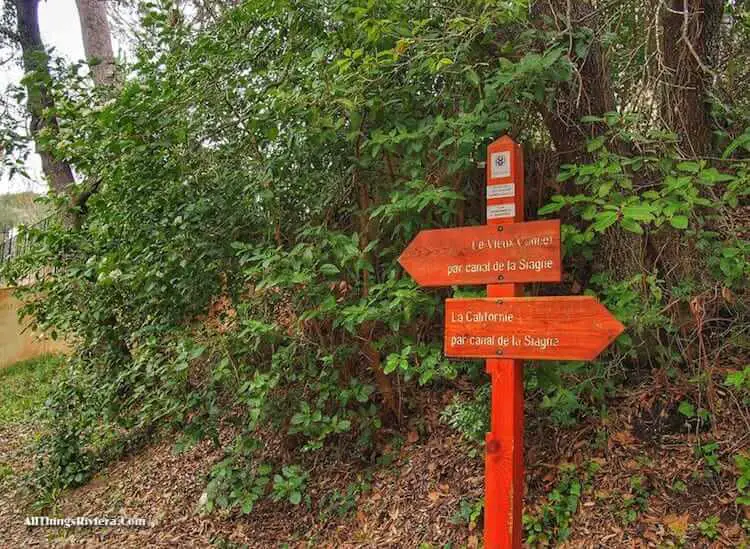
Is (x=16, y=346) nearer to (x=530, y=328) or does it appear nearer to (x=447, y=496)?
(x=447, y=496)

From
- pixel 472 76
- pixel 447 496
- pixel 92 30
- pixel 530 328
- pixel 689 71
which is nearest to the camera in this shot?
pixel 530 328

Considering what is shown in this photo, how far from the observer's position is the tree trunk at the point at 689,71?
3.34 meters

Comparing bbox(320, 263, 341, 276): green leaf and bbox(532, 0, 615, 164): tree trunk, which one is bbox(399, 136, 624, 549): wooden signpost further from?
bbox(532, 0, 615, 164): tree trunk

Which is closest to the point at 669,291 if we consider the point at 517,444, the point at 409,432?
the point at 517,444

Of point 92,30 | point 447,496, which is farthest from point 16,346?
point 447,496

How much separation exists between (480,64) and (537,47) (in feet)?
1.53

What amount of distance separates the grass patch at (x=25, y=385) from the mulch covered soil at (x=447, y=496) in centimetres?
359

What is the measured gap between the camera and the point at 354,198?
4066 millimetres

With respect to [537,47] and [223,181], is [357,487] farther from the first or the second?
[537,47]

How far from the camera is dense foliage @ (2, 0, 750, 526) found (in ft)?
10.6

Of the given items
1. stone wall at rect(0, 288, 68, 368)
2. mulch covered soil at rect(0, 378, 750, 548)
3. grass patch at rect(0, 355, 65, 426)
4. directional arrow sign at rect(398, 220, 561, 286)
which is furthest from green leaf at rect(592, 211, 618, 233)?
stone wall at rect(0, 288, 68, 368)

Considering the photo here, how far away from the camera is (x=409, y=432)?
420cm

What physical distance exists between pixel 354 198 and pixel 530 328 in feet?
6.47

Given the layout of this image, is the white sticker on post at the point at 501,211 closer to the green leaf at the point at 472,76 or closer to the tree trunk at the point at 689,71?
the green leaf at the point at 472,76
